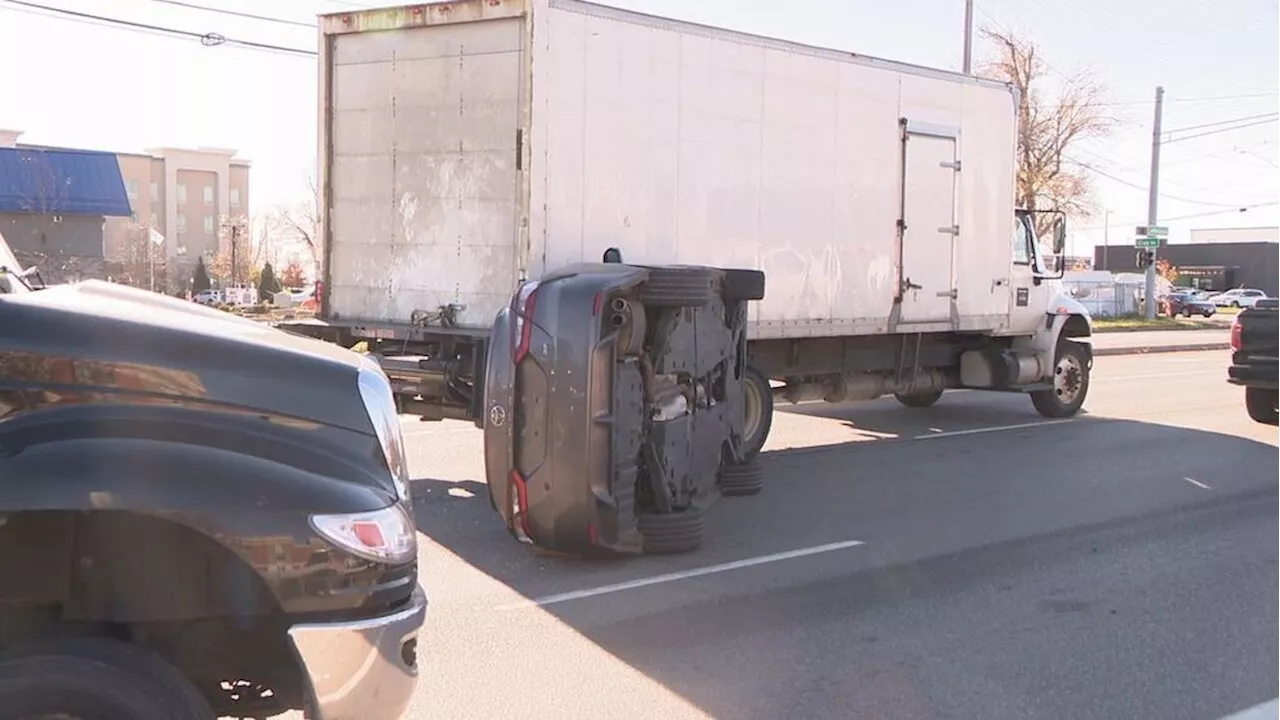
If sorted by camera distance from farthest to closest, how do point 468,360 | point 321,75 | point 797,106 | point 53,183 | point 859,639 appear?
point 53,183, point 797,106, point 321,75, point 468,360, point 859,639

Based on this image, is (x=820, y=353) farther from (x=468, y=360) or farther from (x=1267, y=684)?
(x=1267, y=684)

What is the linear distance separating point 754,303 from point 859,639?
5168 mm

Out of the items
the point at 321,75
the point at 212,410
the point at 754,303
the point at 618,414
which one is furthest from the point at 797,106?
the point at 212,410

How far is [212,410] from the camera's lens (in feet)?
10.4

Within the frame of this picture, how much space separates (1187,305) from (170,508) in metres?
58.5

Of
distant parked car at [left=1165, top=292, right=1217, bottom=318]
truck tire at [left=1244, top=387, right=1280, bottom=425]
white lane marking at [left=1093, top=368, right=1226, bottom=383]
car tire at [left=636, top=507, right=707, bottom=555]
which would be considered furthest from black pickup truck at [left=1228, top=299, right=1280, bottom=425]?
distant parked car at [left=1165, top=292, right=1217, bottom=318]

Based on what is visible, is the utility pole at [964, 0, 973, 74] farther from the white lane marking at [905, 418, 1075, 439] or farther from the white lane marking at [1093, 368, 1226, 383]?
the white lane marking at [905, 418, 1075, 439]

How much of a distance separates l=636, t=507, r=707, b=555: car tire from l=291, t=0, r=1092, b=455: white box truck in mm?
2118

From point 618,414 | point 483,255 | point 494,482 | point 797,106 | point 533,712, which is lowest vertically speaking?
point 533,712

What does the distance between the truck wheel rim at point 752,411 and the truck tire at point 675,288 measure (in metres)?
3.06

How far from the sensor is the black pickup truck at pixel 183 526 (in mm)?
2938

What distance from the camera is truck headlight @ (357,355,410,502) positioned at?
11.2ft

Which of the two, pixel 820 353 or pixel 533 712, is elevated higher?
pixel 820 353

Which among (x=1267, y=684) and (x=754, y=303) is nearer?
(x=1267, y=684)
